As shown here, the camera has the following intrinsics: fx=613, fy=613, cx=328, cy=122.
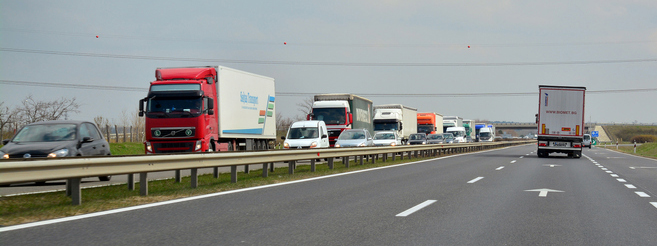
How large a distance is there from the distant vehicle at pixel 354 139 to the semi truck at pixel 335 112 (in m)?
3.09

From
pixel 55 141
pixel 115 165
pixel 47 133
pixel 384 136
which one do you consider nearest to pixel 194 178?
pixel 115 165

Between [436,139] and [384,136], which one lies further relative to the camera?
[436,139]

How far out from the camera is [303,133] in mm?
26875

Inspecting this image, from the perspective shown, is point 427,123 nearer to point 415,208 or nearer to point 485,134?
point 485,134

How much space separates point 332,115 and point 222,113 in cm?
1099

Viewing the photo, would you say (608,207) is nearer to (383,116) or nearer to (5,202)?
(5,202)

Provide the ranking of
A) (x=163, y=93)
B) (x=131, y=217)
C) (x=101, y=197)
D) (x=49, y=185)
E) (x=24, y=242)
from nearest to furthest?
(x=24, y=242) < (x=131, y=217) < (x=101, y=197) < (x=49, y=185) < (x=163, y=93)

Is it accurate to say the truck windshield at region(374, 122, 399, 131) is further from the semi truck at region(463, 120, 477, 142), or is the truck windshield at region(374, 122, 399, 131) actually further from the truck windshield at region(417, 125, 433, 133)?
the semi truck at region(463, 120, 477, 142)

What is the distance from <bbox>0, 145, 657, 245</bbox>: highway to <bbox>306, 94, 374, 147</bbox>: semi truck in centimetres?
2061

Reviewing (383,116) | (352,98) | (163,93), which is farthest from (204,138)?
(383,116)

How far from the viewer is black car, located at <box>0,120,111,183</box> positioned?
507 inches

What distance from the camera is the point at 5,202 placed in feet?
30.4

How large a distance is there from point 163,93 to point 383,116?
23456 mm

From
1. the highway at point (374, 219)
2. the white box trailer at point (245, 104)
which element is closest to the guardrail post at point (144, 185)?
the highway at point (374, 219)
